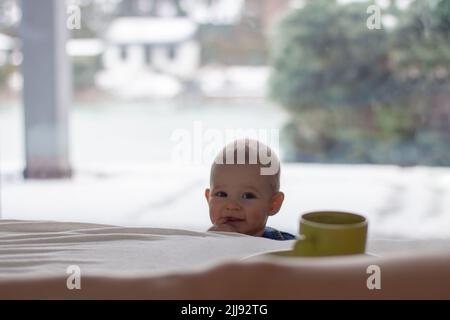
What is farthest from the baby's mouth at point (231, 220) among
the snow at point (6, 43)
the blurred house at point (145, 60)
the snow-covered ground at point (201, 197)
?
the blurred house at point (145, 60)

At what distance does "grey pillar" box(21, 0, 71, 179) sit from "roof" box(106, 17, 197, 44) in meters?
2.19

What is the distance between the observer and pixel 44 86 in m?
3.99

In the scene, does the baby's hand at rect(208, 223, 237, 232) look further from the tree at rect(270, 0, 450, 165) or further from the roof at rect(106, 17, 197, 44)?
the roof at rect(106, 17, 197, 44)

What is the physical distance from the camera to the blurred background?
3.53 metres

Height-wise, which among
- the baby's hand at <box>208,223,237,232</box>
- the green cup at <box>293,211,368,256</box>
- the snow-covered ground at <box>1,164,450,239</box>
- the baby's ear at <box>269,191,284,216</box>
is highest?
the green cup at <box>293,211,368,256</box>

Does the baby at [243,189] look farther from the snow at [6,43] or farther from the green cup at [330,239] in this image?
the snow at [6,43]

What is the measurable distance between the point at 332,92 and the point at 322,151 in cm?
58

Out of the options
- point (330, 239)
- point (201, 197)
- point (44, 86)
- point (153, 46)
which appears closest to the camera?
point (330, 239)

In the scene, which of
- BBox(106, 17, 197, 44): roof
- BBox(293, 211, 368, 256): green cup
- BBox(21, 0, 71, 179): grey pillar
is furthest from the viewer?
BBox(106, 17, 197, 44): roof

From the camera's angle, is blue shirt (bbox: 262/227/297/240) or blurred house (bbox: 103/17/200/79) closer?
blue shirt (bbox: 262/227/297/240)

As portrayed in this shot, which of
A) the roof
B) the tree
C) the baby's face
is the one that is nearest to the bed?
the baby's face

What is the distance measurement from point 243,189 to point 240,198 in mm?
21

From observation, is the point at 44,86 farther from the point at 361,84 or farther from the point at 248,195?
the point at 248,195

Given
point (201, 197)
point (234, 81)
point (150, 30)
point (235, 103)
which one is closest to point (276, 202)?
point (201, 197)
